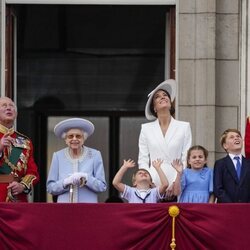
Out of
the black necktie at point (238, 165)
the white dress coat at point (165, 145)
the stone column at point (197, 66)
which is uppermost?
the stone column at point (197, 66)

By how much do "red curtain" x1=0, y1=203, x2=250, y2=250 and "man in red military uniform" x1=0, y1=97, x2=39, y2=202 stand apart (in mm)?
504

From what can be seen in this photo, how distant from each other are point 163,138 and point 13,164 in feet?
6.05

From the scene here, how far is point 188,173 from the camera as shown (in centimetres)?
1320

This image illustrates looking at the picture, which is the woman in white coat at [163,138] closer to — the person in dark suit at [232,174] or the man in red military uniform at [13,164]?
the person in dark suit at [232,174]

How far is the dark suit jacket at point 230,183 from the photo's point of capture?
1287 centimetres

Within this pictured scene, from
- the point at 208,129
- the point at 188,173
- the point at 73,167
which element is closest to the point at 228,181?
the point at 188,173

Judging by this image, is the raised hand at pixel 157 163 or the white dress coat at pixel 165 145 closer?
the raised hand at pixel 157 163

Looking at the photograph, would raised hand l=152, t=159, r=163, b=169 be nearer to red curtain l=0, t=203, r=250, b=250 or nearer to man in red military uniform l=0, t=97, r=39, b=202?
red curtain l=0, t=203, r=250, b=250

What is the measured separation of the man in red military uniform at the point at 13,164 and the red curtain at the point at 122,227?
0.50 meters

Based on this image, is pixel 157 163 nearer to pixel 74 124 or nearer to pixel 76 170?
pixel 76 170

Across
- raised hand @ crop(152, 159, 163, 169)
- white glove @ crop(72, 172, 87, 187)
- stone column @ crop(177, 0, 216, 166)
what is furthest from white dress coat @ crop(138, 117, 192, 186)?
stone column @ crop(177, 0, 216, 166)

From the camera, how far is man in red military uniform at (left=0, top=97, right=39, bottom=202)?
41.8ft

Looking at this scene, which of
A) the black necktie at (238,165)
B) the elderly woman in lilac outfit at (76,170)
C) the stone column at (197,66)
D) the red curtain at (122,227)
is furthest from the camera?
the stone column at (197,66)

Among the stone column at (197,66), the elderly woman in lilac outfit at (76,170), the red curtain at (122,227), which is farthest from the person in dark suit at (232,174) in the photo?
the stone column at (197,66)
